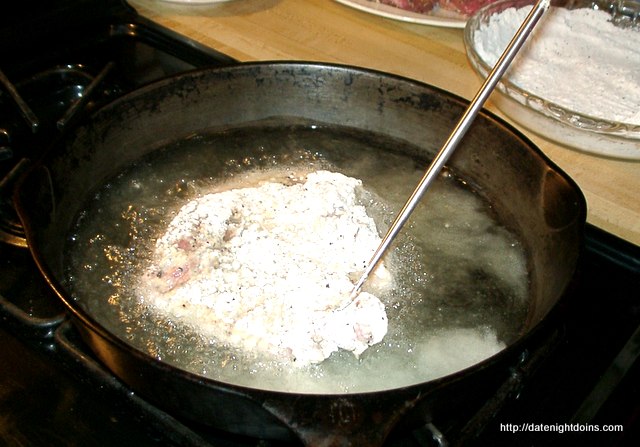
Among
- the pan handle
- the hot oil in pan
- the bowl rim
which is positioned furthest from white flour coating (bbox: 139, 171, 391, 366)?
the bowl rim

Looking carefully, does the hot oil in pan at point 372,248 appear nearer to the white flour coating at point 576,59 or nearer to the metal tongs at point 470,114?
the metal tongs at point 470,114

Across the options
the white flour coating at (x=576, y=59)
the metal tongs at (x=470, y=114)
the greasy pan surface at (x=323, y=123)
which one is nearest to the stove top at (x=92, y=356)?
the greasy pan surface at (x=323, y=123)

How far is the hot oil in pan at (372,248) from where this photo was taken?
616 millimetres

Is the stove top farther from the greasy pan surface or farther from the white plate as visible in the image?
the white plate

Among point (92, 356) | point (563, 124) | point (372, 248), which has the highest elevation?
point (563, 124)

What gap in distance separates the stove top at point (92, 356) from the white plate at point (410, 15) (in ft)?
1.20

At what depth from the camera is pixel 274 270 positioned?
681 mm

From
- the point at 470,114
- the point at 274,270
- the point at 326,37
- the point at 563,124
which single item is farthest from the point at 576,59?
the point at 274,270

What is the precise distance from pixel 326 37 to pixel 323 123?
0.35 metres

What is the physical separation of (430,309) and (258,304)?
19 centimetres

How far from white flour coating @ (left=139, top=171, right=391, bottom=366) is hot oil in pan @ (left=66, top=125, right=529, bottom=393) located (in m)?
0.02

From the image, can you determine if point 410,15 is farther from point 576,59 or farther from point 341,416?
point 341,416

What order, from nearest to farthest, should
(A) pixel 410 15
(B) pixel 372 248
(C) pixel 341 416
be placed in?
(C) pixel 341 416 → (B) pixel 372 248 → (A) pixel 410 15

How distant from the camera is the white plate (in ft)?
4.03
